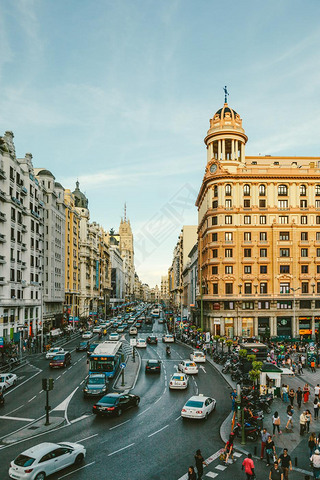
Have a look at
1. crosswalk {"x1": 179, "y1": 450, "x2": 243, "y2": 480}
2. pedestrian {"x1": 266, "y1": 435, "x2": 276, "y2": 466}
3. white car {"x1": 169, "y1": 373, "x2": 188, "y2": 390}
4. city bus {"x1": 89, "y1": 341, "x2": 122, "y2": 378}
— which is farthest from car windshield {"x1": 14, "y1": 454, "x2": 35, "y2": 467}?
city bus {"x1": 89, "y1": 341, "x2": 122, "y2": 378}

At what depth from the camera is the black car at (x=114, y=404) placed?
87.6 ft

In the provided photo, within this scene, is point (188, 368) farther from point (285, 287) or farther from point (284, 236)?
point (284, 236)

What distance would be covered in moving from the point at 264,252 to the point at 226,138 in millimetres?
22120

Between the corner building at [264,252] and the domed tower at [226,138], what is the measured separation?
4914mm

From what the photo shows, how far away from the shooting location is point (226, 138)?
254ft

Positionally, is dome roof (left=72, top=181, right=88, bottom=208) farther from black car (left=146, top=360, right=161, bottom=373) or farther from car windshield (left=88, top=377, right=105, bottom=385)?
car windshield (left=88, top=377, right=105, bottom=385)

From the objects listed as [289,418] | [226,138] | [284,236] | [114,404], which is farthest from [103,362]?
[226,138]

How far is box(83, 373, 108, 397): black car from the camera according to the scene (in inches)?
1248

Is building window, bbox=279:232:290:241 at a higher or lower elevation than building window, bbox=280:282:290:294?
higher

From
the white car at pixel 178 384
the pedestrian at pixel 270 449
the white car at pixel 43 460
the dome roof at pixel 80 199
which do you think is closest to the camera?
the white car at pixel 43 460

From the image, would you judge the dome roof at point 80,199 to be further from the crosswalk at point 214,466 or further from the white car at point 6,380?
the crosswalk at point 214,466

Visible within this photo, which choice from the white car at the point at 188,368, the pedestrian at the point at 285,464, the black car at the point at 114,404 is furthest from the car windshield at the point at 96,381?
the pedestrian at the point at 285,464

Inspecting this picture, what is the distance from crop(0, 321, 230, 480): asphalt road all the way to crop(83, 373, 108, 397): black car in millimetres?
595

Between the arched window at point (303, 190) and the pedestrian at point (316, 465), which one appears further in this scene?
the arched window at point (303, 190)
